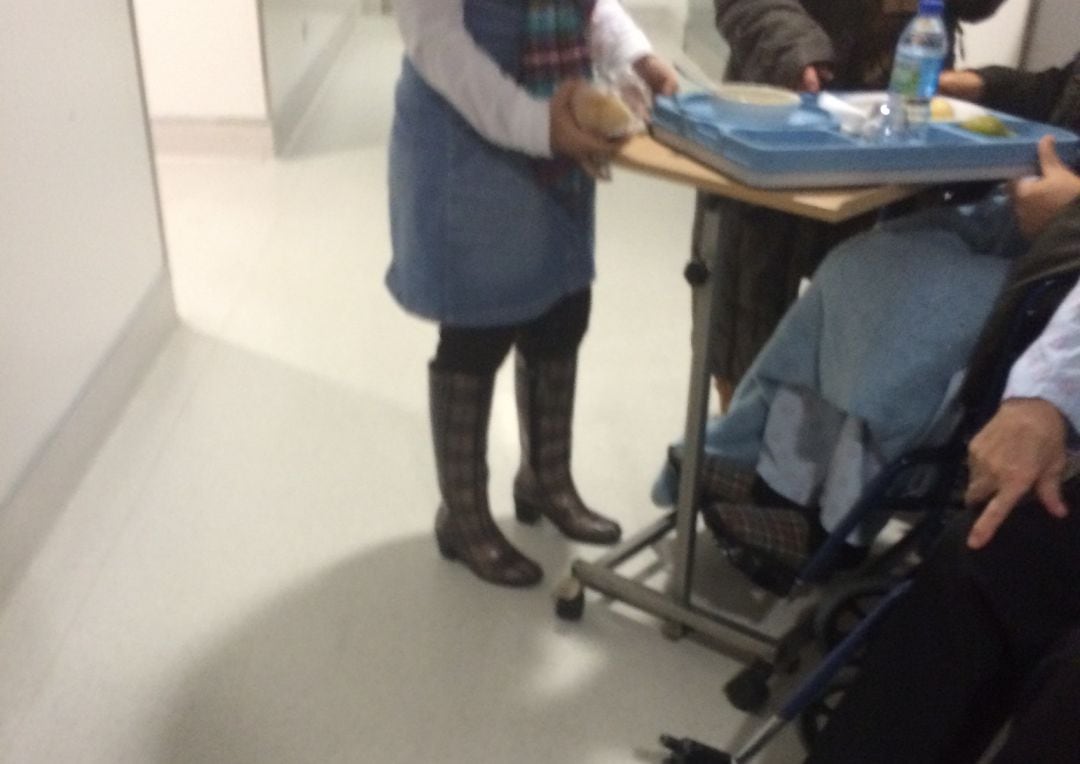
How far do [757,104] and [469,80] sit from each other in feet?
1.07

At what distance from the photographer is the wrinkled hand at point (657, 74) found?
4.84ft

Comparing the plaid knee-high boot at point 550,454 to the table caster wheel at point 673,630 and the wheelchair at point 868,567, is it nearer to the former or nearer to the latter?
the table caster wheel at point 673,630

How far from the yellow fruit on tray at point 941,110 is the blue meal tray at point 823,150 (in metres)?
0.04

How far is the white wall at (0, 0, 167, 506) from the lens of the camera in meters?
1.67

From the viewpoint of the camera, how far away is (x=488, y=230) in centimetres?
145

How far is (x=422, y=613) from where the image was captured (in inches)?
66.1

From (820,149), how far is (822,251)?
1.92ft

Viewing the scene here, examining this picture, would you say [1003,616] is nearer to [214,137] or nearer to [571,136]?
[571,136]

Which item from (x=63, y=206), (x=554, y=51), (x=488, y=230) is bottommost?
(x=63, y=206)

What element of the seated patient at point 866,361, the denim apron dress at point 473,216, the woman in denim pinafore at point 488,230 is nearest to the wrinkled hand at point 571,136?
the woman in denim pinafore at point 488,230

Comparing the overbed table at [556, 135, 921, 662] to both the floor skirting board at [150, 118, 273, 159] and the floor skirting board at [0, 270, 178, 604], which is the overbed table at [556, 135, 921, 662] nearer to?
the floor skirting board at [0, 270, 178, 604]

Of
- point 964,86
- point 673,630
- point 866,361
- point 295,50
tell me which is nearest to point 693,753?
point 673,630

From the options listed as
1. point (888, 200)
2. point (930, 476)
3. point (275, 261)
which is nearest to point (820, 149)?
point (888, 200)

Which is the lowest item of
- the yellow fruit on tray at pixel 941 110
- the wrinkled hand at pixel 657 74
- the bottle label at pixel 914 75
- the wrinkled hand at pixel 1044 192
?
the wrinkled hand at pixel 1044 192
